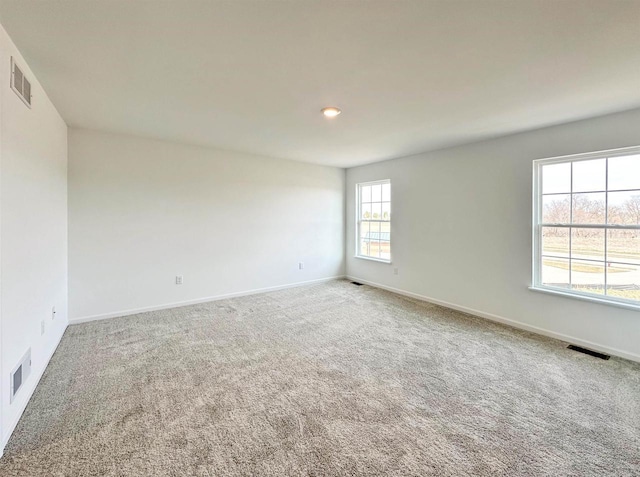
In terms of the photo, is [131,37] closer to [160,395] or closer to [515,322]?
[160,395]

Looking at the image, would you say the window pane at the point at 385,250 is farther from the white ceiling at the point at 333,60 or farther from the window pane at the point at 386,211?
the white ceiling at the point at 333,60

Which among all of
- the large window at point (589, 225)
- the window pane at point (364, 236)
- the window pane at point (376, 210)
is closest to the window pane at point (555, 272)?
the large window at point (589, 225)

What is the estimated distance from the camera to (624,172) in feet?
9.35

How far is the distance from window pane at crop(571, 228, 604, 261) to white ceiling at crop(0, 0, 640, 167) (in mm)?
1201

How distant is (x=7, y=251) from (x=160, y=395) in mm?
1373

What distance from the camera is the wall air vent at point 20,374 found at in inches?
72.8

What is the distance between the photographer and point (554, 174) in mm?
3334

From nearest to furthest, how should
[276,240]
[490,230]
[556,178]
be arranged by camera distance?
[556,178], [490,230], [276,240]

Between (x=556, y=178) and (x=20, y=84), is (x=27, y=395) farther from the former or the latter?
(x=556, y=178)

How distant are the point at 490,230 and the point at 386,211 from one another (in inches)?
74.4

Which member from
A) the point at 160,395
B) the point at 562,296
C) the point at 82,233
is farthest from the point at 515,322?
the point at 82,233

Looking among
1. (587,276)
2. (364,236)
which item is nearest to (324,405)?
(587,276)

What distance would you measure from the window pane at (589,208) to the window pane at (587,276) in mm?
451

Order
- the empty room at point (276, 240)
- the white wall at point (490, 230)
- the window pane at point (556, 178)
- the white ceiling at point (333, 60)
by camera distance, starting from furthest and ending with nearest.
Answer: the window pane at point (556, 178) → the white wall at point (490, 230) → the empty room at point (276, 240) → the white ceiling at point (333, 60)
